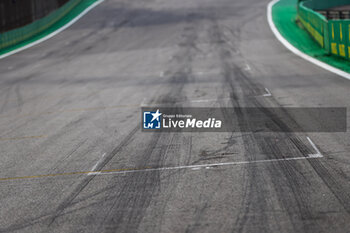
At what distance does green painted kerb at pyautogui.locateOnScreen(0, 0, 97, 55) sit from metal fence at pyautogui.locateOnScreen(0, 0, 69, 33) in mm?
2537

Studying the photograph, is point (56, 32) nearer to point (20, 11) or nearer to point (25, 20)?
point (25, 20)

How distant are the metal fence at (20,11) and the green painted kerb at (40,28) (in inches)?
99.9

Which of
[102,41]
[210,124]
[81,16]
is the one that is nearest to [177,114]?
[210,124]

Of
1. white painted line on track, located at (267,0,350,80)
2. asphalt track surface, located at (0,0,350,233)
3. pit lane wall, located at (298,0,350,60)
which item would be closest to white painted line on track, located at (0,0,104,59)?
asphalt track surface, located at (0,0,350,233)

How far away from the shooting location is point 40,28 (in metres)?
41.5

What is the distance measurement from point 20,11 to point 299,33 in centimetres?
2682

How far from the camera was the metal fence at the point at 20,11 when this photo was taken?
135 ft

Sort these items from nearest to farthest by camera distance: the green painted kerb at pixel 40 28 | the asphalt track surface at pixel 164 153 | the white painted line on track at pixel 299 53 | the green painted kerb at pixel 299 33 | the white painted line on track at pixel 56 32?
the asphalt track surface at pixel 164 153, the white painted line on track at pixel 299 53, the green painted kerb at pixel 299 33, the white painted line on track at pixel 56 32, the green painted kerb at pixel 40 28

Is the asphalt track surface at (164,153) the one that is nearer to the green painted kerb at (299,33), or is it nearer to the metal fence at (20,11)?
the green painted kerb at (299,33)

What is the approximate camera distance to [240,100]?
50.4 ft

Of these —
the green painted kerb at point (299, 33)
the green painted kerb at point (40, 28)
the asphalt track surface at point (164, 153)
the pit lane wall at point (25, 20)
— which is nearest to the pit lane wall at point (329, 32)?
the green painted kerb at point (299, 33)

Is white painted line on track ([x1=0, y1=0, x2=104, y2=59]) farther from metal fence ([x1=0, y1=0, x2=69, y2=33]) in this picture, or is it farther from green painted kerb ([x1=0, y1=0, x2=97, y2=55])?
metal fence ([x1=0, y1=0, x2=69, y2=33])

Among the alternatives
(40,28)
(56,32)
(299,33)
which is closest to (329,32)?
(299,33)

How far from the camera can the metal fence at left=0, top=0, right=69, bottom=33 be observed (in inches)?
1615
